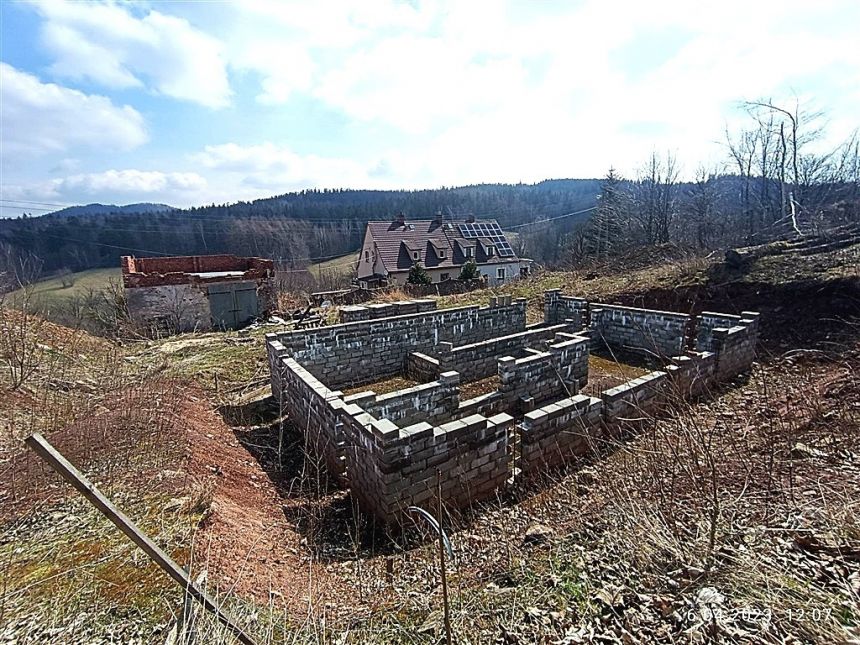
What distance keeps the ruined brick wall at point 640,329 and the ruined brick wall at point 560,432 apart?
13.2 ft

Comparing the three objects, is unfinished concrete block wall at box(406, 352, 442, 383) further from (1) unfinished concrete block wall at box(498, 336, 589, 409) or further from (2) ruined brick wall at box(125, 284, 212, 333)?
(2) ruined brick wall at box(125, 284, 212, 333)

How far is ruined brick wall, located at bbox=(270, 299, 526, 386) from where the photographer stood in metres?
8.54

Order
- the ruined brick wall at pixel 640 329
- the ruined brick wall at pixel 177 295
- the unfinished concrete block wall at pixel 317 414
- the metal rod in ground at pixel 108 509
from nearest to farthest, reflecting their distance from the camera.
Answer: the metal rod in ground at pixel 108 509
the unfinished concrete block wall at pixel 317 414
the ruined brick wall at pixel 640 329
the ruined brick wall at pixel 177 295

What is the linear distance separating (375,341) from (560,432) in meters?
5.26

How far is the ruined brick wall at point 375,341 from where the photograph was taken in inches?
336

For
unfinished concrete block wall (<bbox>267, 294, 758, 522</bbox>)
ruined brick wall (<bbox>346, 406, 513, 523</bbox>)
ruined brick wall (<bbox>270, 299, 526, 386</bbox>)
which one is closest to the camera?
ruined brick wall (<bbox>346, 406, 513, 523</bbox>)

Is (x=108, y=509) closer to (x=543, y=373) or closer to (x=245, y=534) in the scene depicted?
(x=245, y=534)

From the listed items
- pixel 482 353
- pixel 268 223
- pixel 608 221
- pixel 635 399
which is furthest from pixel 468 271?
pixel 268 223

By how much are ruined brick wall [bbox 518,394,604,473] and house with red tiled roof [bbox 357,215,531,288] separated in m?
23.2

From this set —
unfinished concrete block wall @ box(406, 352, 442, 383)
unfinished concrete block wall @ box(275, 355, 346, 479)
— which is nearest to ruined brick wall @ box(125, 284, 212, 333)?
unfinished concrete block wall @ box(406, 352, 442, 383)

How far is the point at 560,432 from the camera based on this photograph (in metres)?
5.26

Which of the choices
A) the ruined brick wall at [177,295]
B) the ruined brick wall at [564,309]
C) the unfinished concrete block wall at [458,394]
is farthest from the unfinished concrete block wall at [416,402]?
the ruined brick wall at [177,295]

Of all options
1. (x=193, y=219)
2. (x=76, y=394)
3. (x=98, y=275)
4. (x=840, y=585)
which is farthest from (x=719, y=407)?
(x=193, y=219)

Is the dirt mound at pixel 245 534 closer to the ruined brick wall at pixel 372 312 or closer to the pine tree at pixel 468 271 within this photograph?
the ruined brick wall at pixel 372 312
